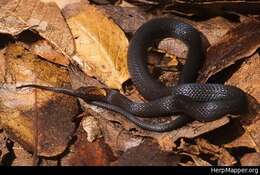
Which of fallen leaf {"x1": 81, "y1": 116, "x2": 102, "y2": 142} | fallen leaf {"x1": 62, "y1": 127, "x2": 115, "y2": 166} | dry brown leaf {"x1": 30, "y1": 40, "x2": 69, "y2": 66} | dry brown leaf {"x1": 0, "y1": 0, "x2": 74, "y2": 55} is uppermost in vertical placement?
dry brown leaf {"x1": 0, "y1": 0, "x2": 74, "y2": 55}

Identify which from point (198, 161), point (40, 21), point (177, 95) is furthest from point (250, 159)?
point (40, 21)

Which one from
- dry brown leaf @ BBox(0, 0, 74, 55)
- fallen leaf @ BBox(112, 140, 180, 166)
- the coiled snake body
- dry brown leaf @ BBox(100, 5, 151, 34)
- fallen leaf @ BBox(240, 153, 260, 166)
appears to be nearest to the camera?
fallen leaf @ BBox(240, 153, 260, 166)

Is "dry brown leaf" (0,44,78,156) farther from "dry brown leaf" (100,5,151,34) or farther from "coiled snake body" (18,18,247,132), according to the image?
"dry brown leaf" (100,5,151,34)

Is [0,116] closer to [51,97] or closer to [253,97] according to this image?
[51,97]

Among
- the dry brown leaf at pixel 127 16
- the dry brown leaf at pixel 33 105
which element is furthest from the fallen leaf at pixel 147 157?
the dry brown leaf at pixel 127 16

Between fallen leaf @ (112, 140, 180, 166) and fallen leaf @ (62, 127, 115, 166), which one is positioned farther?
fallen leaf @ (62, 127, 115, 166)

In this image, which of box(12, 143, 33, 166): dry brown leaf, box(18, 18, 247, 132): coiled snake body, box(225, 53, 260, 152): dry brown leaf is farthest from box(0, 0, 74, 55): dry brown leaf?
box(225, 53, 260, 152): dry brown leaf

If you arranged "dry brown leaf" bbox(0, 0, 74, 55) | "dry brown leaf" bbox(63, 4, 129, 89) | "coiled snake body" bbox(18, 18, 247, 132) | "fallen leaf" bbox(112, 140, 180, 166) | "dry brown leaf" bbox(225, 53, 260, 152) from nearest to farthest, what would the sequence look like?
"fallen leaf" bbox(112, 140, 180, 166)
"dry brown leaf" bbox(225, 53, 260, 152)
"coiled snake body" bbox(18, 18, 247, 132)
"dry brown leaf" bbox(63, 4, 129, 89)
"dry brown leaf" bbox(0, 0, 74, 55)
